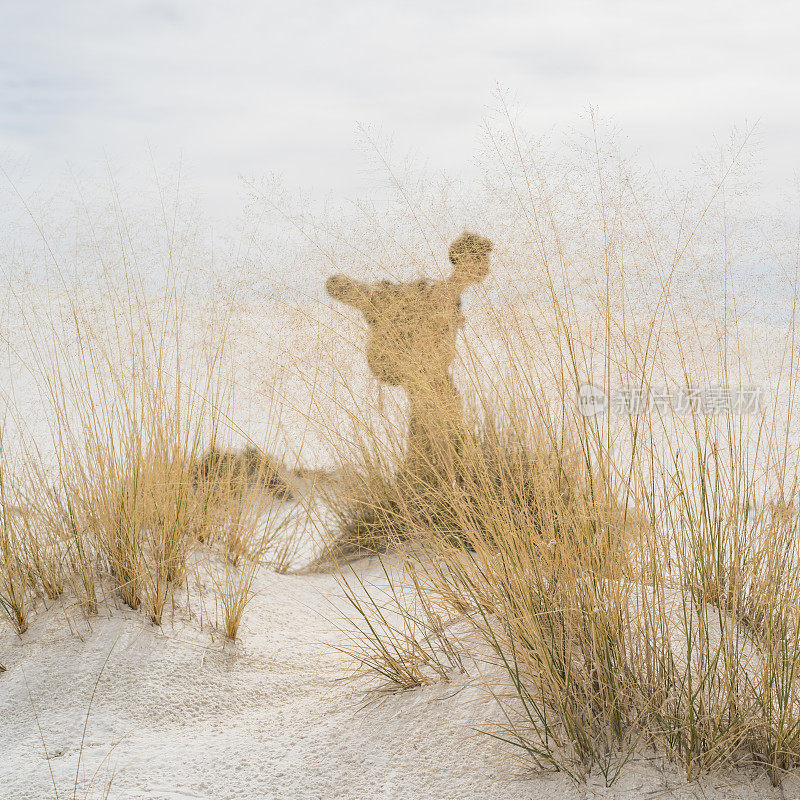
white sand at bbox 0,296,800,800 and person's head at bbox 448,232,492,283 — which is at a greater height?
person's head at bbox 448,232,492,283

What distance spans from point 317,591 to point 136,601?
0.79 metres

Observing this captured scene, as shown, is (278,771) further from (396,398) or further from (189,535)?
(396,398)

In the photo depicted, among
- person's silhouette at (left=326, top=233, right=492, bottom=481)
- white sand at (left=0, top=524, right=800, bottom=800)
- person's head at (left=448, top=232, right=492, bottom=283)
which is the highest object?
person's head at (left=448, top=232, right=492, bottom=283)

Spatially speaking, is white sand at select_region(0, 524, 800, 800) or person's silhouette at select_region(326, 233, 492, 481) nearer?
white sand at select_region(0, 524, 800, 800)

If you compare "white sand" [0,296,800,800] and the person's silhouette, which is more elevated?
the person's silhouette

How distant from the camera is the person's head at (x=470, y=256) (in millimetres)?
1909

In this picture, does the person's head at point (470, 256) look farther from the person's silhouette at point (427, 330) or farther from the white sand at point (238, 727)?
the white sand at point (238, 727)

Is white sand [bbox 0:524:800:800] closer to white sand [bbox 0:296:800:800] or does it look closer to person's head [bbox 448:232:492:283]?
white sand [bbox 0:296:800:800]

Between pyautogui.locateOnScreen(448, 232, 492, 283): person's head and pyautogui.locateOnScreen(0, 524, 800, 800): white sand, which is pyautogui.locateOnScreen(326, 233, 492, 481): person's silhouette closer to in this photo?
pyautogui.locateOnScreen(448, 232, 492, 283): person's head

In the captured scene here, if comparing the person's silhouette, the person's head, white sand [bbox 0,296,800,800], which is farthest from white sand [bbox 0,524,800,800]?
the person's head

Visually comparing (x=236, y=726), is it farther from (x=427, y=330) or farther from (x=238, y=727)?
(x=427, y=330)

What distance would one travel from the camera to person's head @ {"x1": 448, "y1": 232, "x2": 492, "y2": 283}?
1.91m

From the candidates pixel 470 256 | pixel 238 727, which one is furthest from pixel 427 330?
pixel 238 727

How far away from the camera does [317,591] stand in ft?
9.56
